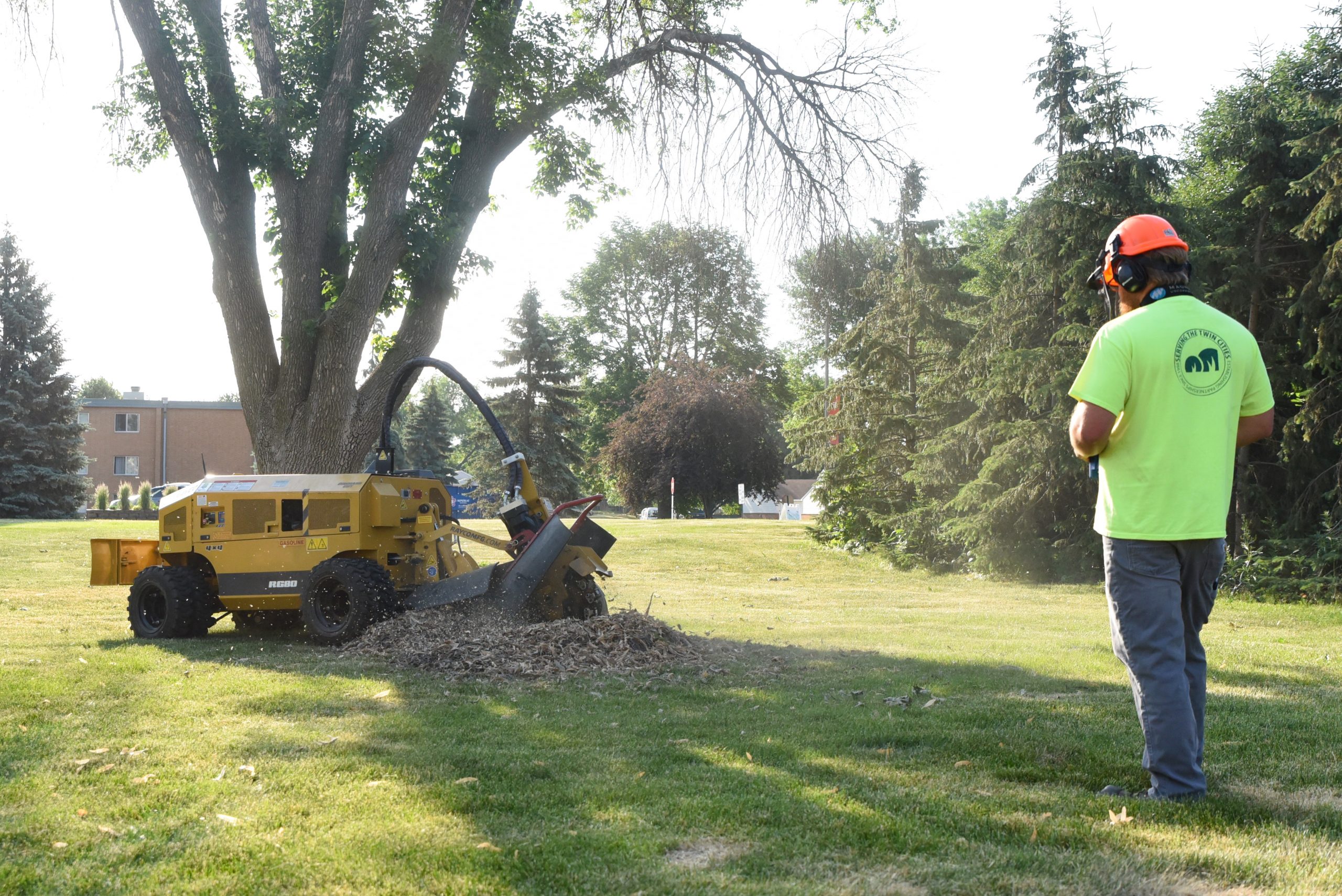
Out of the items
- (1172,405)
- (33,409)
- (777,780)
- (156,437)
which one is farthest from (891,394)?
(156,437)

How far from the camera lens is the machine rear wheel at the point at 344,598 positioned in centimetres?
902

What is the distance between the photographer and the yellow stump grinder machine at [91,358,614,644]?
9.12 meters

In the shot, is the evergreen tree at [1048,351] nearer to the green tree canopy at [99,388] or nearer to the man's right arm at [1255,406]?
the man's right arm at [1255,406]

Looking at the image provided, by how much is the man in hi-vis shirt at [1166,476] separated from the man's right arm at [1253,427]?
14cm

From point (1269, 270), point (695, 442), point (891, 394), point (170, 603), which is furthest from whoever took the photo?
point (695, 442)

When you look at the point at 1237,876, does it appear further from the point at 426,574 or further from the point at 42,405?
the point at 42,405

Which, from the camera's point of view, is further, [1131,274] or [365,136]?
[365,136]

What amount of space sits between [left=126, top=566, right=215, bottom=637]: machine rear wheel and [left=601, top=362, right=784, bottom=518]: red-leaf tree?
3484 centimetres

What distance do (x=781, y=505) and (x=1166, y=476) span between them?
58589 millimetres

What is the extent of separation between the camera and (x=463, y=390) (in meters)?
9.30

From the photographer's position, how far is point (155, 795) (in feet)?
13.9

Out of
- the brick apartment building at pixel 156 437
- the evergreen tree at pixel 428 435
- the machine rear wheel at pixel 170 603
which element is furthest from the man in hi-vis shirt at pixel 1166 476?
the brick apartment building at pixel 156 437

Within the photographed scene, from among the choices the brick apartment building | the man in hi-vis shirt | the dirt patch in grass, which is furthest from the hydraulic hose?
the brick apartment building

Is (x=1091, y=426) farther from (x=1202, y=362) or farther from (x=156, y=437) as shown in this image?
(x=156, y=437)
